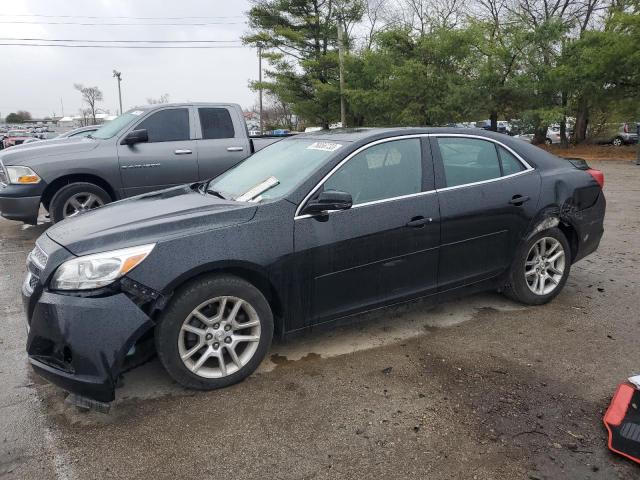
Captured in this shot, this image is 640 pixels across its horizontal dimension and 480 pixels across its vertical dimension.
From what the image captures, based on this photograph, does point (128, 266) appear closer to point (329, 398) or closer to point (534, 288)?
point (329, 398)

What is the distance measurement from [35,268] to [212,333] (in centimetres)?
113

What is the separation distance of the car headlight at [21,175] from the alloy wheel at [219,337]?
4943mm

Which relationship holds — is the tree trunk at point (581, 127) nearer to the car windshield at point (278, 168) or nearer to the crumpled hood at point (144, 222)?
the car windshield at point (278, 168)

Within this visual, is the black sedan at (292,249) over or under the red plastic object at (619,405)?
over

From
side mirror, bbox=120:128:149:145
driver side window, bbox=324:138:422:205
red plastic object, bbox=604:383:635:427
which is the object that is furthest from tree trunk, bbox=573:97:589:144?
red plastic object, bbox=604:383:635:427

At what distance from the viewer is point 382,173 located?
12.1 ft

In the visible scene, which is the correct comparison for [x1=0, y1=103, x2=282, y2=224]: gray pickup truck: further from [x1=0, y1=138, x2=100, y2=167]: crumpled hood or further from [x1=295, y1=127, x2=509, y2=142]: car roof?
[x1=295, y1=127, x2=509, y2=142]: car roof

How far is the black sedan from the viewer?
110 inches

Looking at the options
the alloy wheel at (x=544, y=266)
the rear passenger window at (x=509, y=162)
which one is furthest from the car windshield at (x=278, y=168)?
the alloy wheel at (x=544, y=266)

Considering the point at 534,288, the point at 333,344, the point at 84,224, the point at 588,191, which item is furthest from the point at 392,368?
the point at 588,191

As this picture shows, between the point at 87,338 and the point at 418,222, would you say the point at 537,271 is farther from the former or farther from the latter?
the point at 87,338

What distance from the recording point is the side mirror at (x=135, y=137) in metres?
7.07

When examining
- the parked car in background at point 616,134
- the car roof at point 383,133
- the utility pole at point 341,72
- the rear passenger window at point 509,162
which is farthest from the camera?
the parked car in background at point 616,134

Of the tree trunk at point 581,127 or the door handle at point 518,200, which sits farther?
the tree trunk at point 581,127
